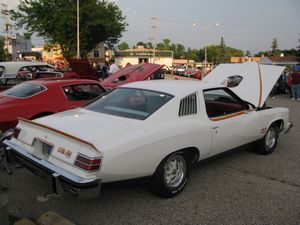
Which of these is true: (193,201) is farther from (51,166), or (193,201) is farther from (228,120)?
(51,166)

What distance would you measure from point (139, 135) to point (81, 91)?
400cm

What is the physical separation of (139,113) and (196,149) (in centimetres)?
89

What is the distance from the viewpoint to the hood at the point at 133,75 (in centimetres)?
909

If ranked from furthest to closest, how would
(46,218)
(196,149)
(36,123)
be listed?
(196,149) → (36,123) → (46,218)

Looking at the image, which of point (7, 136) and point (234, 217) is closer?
point (234, 217)

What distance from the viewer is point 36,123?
12.8 ft

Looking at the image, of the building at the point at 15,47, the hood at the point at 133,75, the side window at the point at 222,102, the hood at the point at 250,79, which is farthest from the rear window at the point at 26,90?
the building at the point at 15,47

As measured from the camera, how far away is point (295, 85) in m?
16.3

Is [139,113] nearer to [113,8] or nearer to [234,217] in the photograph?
[234,217]

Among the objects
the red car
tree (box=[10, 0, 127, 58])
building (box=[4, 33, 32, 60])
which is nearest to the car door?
the red car

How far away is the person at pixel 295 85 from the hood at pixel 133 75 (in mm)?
9486

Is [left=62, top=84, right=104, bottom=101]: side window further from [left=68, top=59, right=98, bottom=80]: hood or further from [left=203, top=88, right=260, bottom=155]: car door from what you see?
[left=68, top=59, right=98, bottom=80]: hood

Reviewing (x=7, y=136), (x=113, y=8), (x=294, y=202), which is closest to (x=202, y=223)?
(x=294, y=202)

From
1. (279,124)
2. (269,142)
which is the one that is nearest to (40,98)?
(269,142)
